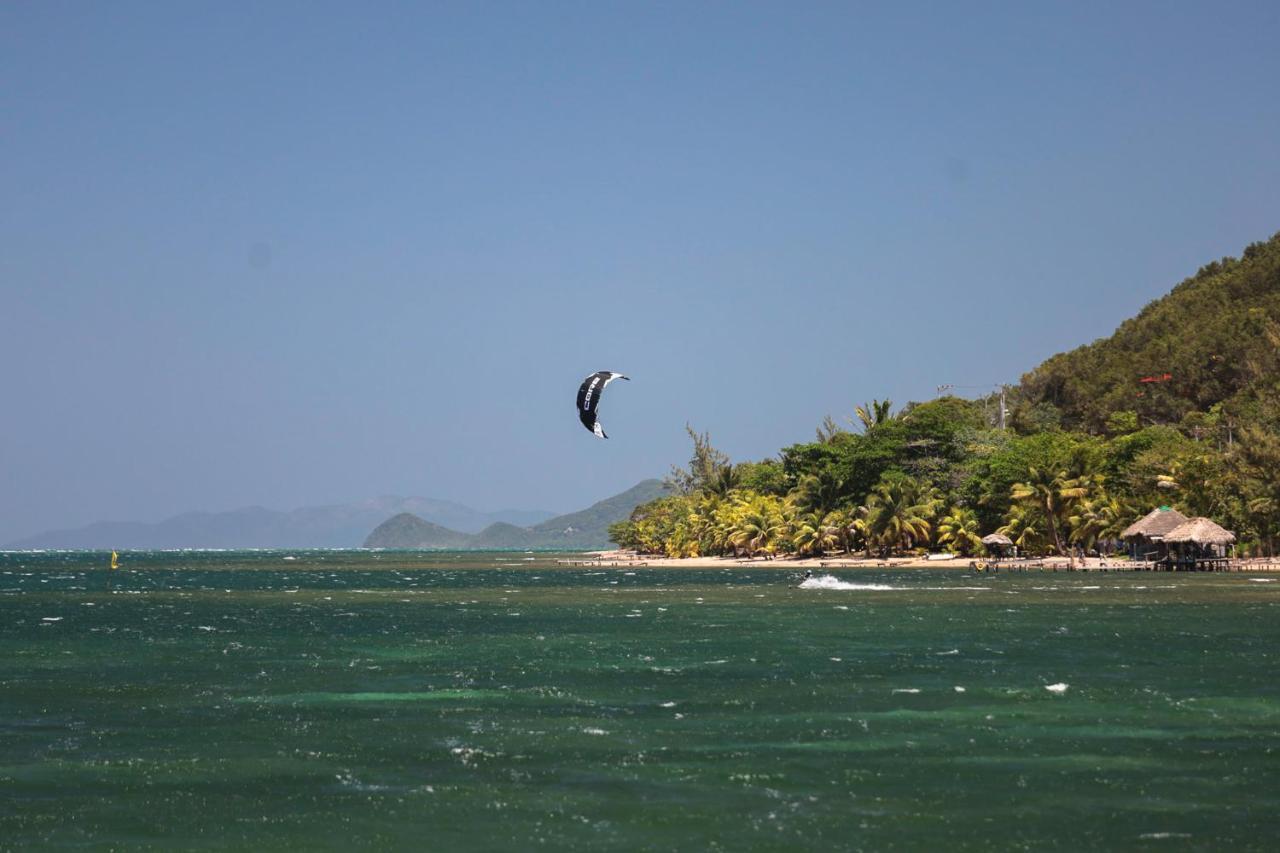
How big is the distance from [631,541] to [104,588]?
110 m

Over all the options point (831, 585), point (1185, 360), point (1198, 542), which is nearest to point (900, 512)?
point (1198, 542)

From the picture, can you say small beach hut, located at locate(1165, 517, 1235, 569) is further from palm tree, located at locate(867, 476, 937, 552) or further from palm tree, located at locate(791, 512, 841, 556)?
palm tree, located at locate(791, 512, 841, 556)

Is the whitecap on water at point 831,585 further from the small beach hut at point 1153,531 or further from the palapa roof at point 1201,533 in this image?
the small beach hut at point 1153,531

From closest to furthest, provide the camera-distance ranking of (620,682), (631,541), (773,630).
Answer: (620,682) < (773,630) < (631,541)

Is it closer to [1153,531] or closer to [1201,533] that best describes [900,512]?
[1153,531]

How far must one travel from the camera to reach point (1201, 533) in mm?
81250

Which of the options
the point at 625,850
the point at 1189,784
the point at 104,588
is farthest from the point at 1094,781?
the point at 104,588

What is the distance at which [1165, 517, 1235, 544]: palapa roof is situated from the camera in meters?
81.1

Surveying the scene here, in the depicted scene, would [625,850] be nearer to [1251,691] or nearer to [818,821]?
[818,821]

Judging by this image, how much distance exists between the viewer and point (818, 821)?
54.7 ft

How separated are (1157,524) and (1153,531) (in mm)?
501

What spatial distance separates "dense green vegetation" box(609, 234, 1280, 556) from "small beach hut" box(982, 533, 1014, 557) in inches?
44.3

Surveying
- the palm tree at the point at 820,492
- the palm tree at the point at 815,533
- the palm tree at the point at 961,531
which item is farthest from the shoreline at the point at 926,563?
the palm tree at the point at 820,492

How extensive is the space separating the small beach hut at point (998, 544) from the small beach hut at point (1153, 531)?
9462mm
